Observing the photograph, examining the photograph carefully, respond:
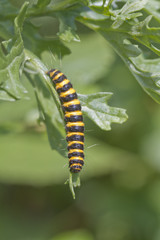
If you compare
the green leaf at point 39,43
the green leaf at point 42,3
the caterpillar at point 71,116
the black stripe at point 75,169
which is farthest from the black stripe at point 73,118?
the green leaf at point 42,3

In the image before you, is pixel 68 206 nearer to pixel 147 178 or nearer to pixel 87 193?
pixel 87 193

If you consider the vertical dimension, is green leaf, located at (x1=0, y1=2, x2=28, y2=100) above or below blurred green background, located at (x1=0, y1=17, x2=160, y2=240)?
above

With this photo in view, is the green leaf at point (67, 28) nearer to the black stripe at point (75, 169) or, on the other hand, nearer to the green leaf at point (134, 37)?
the green leaf at point (134, 37)

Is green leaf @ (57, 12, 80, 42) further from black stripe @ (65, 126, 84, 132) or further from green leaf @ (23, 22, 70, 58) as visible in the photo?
black stripe @ (65, 126, 84, 132)

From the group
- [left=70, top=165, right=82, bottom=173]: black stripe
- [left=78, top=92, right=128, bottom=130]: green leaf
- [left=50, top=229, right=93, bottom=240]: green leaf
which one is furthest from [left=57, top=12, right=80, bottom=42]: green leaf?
[left=50, top=229, right=93, bottom=240]: green leaf

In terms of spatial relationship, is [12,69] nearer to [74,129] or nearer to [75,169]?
[74,129]

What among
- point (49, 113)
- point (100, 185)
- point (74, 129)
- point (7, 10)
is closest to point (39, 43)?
point (7, 10)
